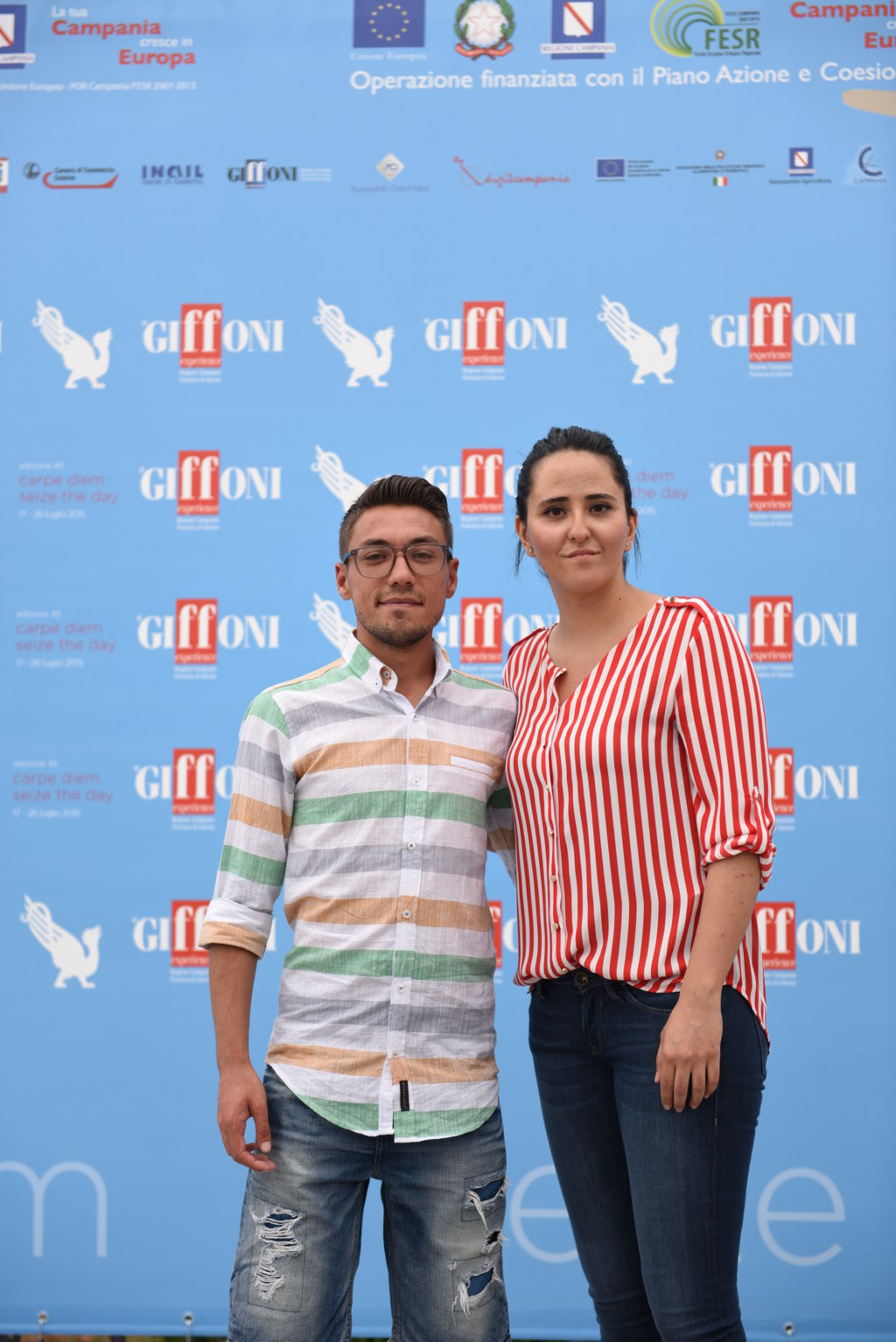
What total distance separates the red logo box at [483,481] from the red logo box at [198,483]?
0.59m

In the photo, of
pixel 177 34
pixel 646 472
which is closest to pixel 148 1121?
pixel 646 472

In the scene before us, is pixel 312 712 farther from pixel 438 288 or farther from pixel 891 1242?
pixel 891 1242

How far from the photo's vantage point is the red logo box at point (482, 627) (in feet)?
8.64

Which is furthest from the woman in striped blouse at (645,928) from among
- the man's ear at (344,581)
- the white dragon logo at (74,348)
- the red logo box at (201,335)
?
the white dragon logo at (74,348)

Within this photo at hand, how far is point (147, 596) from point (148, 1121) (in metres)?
1.23

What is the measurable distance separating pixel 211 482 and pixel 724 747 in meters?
1.66

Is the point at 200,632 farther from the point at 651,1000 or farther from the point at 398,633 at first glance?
the point at 651,1000

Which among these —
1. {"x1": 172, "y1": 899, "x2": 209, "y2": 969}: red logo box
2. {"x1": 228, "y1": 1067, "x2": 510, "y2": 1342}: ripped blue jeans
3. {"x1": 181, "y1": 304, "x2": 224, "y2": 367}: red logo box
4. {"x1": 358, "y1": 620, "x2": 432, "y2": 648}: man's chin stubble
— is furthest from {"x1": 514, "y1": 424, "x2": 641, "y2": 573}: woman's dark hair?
{"x1": 172, "y1": 899, "x2": 209, "y2": 969}: red logo box

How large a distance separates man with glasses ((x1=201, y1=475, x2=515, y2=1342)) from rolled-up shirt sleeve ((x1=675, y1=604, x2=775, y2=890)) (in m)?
0.32

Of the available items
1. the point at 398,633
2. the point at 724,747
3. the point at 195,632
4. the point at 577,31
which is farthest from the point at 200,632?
the point at 577,31

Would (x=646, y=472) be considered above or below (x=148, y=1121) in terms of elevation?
above

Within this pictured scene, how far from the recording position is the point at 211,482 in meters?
2.65

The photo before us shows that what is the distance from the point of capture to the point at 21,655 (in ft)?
8.71

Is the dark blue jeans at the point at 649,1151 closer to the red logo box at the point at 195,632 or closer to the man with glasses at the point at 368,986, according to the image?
the man with glasses at the point at 368,986
